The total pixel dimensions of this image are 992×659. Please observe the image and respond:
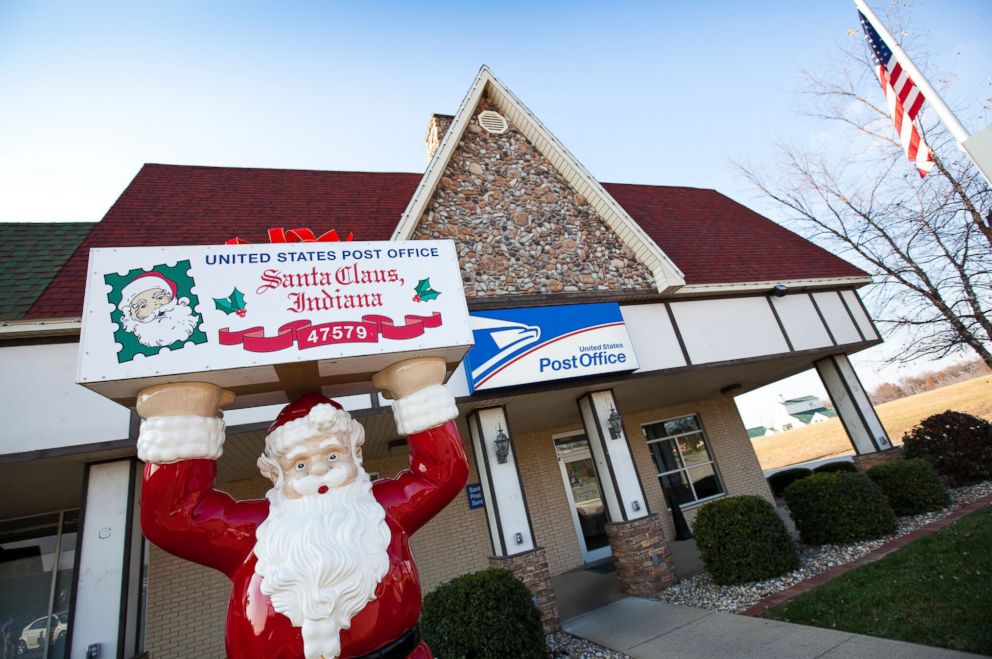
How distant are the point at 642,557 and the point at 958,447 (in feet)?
23.5

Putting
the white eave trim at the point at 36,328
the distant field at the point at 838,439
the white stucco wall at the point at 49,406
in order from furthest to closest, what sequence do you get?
1. the distant field at the point at 838,439
2. the white eave trim at the point at 36,328
3. the white stucco wall at the point at 49,406

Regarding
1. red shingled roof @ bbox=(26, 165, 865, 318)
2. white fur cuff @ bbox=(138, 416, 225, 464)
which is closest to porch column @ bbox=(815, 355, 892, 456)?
red shingled roof @ bbox=(26, 165, 865, 318)

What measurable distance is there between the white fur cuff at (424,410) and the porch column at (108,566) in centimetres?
524

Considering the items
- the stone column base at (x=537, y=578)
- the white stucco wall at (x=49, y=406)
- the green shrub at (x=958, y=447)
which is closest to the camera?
the white stucco wall at (x=49, y=406)

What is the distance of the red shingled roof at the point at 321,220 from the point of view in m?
7.61

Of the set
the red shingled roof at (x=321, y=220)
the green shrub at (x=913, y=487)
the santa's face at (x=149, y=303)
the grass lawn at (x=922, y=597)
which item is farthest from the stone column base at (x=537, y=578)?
the green shrub at (x=913, y=487)

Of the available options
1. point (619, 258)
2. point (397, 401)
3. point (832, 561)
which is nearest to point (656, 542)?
point (832, 561)

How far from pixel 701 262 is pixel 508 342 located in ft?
17.7

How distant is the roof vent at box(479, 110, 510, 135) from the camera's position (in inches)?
357

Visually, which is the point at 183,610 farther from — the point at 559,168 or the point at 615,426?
the point at 559,168

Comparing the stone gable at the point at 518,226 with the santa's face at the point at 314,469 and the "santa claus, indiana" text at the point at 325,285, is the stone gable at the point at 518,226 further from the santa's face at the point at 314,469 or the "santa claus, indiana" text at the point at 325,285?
the santa's face at the point at 314,469

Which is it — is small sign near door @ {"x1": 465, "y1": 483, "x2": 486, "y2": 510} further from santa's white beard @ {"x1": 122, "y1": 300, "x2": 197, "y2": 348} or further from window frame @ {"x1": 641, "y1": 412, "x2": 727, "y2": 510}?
santa's white beard @ {"x1": 122, "y1": 300, "x2": 197, "y2": 348}

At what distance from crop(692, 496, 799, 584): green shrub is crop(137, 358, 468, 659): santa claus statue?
5.96 m

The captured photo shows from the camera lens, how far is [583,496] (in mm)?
11039
